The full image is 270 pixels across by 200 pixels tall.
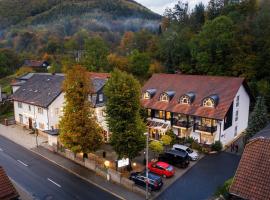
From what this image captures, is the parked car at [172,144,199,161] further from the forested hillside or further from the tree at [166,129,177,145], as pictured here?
the forested hillside

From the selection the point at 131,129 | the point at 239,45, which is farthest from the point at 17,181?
the point at 239,45

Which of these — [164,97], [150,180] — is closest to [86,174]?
[150,180]

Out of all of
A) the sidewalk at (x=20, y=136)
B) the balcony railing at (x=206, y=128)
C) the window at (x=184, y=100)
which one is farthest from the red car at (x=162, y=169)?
the sidewalk at (x=20, y=136)

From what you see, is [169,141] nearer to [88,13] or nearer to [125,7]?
[88,13]

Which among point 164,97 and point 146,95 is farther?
point 146,95

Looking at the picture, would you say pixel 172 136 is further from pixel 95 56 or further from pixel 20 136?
pixel 95 56

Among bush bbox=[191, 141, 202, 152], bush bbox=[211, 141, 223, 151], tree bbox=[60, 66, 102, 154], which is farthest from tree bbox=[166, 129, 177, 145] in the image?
tree bbox=[60, 66, 102, 154]
